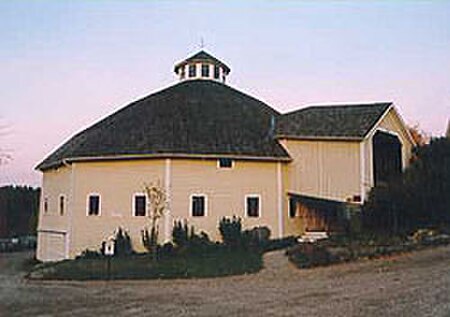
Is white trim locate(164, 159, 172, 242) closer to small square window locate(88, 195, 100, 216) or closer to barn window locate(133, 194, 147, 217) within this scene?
barn window locate(133, 194, 147, 217)

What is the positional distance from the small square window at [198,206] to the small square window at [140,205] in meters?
2.49

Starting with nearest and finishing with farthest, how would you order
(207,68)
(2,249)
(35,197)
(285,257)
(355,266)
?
(355,266)
(285,257)
(207,68)
(2,249)
(35,197)

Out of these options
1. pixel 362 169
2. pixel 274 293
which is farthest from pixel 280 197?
pixel 274 293

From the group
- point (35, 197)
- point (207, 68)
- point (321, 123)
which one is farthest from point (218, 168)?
point (35, 197)

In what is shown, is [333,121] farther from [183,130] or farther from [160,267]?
[160,267]

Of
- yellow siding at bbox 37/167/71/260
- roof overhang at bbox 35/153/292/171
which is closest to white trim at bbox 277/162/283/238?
roof overhang at bbox 35/153/292/171

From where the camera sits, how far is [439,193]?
86.6 ft

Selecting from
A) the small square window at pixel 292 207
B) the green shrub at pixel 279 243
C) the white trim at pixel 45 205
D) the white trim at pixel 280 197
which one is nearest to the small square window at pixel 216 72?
the white trim at pixel 280 197

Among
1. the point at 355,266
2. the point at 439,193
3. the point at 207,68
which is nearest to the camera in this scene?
the point at 355,266

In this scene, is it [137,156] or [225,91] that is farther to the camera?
[225,91]

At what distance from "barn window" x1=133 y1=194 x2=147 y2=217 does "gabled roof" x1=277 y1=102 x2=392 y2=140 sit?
8.20m

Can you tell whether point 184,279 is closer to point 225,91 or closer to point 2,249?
point 225,91

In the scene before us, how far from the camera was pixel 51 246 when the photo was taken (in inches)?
1257

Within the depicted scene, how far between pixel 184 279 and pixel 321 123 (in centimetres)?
1247
